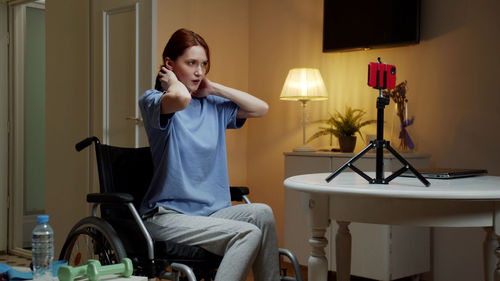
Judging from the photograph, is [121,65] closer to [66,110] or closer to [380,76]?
[66,110]

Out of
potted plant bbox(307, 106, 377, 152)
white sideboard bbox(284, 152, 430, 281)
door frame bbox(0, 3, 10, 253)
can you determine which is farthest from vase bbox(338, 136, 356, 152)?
door frame bbox(0, 3, 10, 253)

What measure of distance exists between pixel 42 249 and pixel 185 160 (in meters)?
0.55

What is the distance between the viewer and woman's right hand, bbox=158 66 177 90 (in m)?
2.05

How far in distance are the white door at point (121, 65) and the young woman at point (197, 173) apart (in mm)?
1042

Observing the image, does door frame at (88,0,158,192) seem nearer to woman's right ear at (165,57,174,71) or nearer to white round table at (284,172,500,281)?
woman's right ear at (165,57,174,71)

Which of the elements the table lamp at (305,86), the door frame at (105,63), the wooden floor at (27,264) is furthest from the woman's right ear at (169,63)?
the wooden floor at (27,264)

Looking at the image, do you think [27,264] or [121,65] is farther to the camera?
[27,264]

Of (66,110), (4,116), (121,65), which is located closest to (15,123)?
(4,116)

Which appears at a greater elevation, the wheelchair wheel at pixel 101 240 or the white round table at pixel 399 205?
the white round table at pixel 399 205

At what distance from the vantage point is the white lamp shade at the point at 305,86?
3.42 m

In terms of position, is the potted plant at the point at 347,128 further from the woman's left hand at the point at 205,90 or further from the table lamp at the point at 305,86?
the woman's left hand at the point at 205,90

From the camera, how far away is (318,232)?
1659mm

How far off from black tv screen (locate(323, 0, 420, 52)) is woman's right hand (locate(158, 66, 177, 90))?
1657mm

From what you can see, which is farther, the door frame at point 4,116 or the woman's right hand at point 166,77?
the door frame at point 4,116
